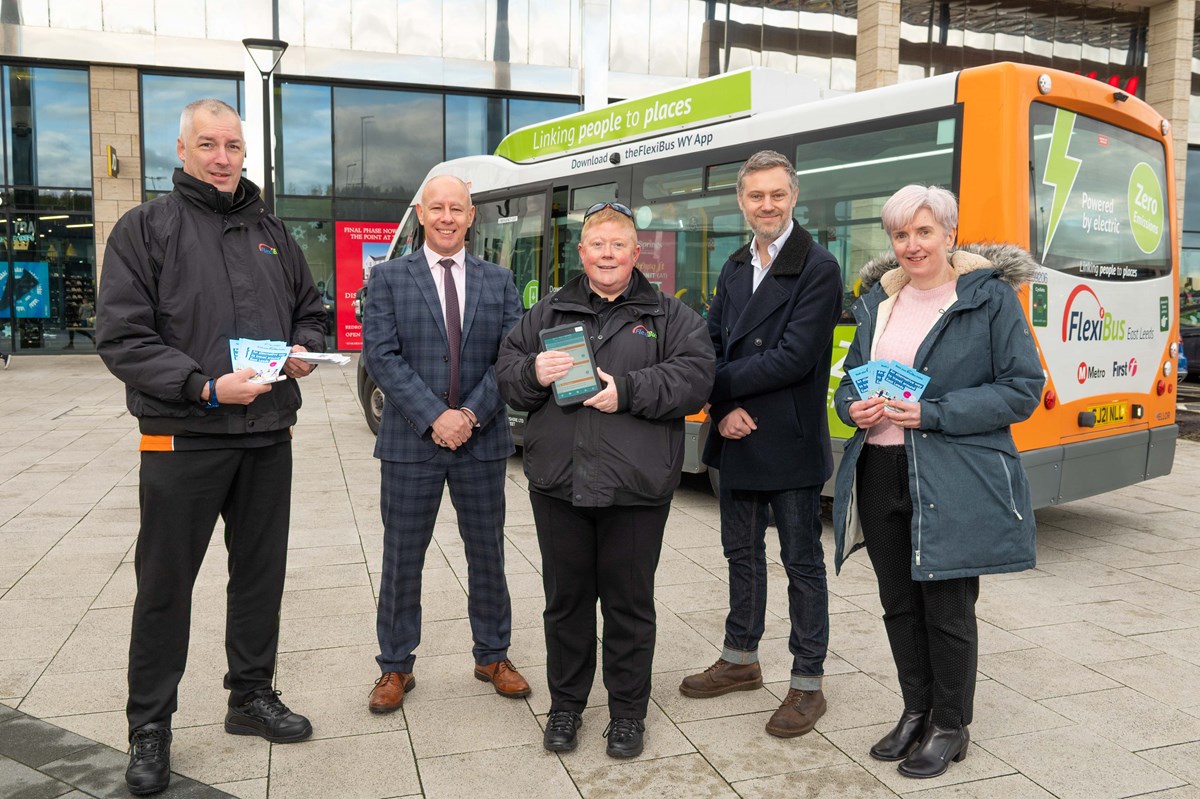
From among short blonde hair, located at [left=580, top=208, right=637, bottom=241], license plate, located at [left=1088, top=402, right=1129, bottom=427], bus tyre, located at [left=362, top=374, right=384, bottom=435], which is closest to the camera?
short blonde hair, located at [left=580, top=208, right=637, bottom=241]

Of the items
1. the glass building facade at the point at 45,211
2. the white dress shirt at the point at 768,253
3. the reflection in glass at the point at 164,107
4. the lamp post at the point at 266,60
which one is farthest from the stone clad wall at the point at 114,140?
the white dress shirt at the point at 768,253

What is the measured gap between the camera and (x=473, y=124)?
20.9 meters

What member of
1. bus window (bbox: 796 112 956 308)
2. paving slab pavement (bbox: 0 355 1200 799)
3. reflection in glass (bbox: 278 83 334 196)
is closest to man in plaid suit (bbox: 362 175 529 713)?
paving slab pavement (bbox: 0 355 1200 799)

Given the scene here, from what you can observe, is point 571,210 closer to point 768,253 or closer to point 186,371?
point 768,253

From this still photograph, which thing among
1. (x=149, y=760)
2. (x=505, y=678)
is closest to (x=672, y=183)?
(x=505, y=678)

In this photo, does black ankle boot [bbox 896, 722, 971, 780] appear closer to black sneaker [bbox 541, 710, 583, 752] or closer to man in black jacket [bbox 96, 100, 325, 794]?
black sneaker [bbox 541, 710, 583, 752]

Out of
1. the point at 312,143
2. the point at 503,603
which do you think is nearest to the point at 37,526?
the point at 503,603

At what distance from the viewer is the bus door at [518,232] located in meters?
8.74

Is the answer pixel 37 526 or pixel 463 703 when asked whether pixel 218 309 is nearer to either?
pixel 463 703

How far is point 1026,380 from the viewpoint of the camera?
2980 mm

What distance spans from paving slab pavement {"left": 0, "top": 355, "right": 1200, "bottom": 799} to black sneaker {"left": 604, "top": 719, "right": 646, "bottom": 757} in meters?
0.04

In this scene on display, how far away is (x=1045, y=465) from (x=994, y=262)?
282cm

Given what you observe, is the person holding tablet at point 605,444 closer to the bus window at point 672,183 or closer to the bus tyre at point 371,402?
the bus window at point 672,183

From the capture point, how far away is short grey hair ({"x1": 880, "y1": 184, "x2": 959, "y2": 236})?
2.99 m
